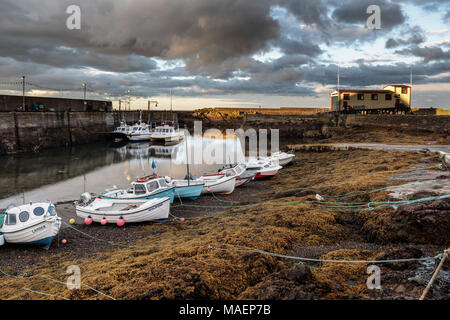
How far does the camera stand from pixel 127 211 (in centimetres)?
1324

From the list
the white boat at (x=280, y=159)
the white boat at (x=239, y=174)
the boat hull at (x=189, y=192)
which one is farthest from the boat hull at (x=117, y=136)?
the boat hull at (x=189, y=192)

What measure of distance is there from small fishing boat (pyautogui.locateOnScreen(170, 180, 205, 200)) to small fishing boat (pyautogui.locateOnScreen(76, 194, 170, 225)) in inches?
116

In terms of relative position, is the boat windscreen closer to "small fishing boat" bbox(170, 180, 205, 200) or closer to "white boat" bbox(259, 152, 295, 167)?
"small fishing boat" bbox(170, 180, 205, 200)

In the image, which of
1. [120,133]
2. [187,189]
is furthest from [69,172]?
[120,133]

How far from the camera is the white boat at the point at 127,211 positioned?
13242mm

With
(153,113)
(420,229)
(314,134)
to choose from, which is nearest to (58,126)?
(153,113)

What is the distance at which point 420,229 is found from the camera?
8047 millimetres

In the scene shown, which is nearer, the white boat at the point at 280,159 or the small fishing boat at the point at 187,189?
the small fishing boat at the point at 187,189

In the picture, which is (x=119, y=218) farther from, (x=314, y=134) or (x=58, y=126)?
(x=314, y=134)

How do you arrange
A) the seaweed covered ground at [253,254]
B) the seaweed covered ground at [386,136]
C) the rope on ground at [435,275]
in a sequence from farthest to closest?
the seaweed covered ground at [386,136] < the seaweed covered ground at [253,254] < the rope on ground at [435,275]

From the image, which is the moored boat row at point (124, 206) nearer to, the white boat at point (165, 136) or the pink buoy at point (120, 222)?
the pink buoy at point (120, 222)

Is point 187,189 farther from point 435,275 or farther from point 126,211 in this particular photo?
point 435,275

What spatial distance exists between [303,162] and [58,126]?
40242 mm

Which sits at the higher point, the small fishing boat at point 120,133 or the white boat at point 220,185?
the small fishing boat at point 120,133
